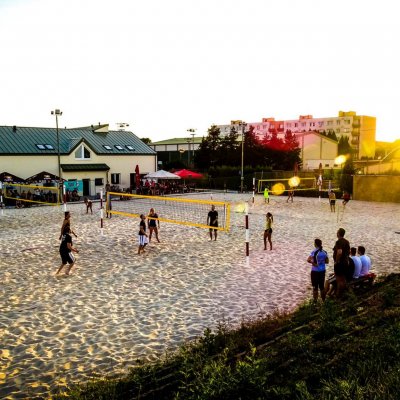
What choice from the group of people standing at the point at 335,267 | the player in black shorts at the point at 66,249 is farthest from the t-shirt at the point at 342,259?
the player in black shorts at the point at 66,249

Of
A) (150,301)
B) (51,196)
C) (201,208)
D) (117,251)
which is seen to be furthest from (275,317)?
(51,196)

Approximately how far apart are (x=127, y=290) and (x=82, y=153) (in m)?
37.8

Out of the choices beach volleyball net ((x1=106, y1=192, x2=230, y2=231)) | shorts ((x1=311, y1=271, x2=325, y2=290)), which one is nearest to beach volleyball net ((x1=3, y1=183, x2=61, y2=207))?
beach volleyball net ((x1=106, y1=192, x2=230, y2=231))

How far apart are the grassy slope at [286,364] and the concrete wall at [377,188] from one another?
32.3 meters

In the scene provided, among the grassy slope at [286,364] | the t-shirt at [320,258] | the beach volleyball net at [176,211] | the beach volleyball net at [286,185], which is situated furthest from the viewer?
the beach volleyball net at [286,185]

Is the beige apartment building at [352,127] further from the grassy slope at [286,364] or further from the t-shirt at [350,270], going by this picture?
the grassy slope at [286,364]

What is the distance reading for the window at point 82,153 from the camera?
4656 cm

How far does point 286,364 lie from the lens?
21.7 feet

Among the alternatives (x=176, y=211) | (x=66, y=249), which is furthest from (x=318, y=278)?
(x=176, y=211)

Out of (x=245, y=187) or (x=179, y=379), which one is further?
(x=245, y=187)

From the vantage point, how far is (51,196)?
125 ft

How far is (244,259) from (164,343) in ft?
24.7

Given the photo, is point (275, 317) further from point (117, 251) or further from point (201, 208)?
point (201, 208)

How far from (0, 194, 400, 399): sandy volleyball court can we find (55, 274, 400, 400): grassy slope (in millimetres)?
1014
